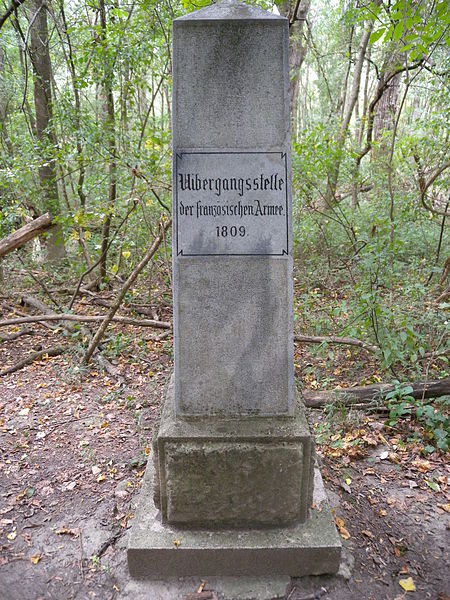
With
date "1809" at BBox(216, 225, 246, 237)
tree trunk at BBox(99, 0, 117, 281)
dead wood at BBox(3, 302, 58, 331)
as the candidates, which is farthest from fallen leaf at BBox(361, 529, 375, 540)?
tree trunk at BBox(99, 0, 117, 281)

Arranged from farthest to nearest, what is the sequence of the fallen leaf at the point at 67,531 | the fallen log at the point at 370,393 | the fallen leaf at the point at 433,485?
the fallen log at the point at 370,393 → the fallen leaf at the point at 433,485 → the fallen leaf at the point at 67,531

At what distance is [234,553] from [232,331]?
1112 millimetres

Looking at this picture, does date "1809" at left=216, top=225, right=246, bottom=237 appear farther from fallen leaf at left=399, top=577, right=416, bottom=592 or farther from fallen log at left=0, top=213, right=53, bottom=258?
fallen log at left=0, top=213, right=53, bottom=258

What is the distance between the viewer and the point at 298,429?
2273mm

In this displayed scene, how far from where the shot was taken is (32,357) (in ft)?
17.2

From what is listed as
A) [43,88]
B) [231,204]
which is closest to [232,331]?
[231,204]

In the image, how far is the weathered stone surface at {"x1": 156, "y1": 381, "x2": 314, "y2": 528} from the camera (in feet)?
7.35

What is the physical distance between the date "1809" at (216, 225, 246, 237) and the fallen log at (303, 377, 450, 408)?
2245 millimetres

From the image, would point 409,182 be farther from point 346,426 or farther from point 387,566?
point 387,566

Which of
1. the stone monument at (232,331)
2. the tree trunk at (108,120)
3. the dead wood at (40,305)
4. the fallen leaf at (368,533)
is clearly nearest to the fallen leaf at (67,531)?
the stone monument at (232,331)

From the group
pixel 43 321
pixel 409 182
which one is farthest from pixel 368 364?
pixel 409 182

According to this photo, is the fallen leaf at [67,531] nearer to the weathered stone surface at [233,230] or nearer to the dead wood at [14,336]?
the weathered stone surface at [233,230]

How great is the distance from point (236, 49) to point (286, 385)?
5.48 feet

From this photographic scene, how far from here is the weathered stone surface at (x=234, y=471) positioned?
7.35ft
